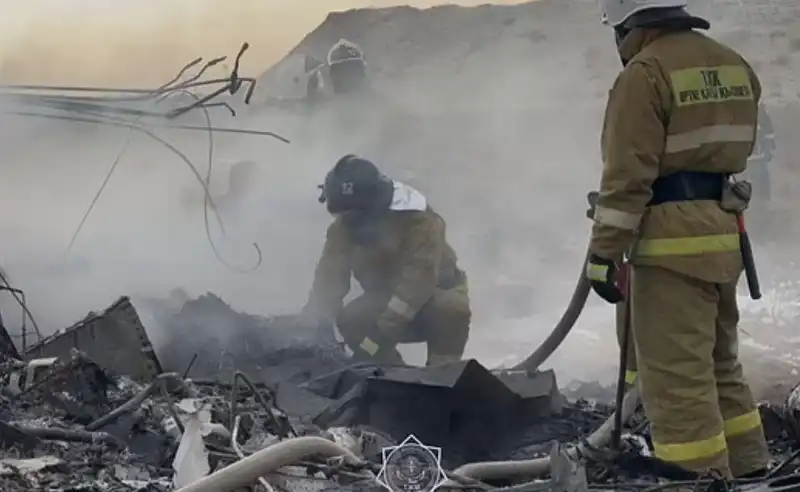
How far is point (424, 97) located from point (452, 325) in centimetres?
739

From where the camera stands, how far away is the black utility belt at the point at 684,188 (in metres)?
3.70

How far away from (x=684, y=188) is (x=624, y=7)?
65 cm

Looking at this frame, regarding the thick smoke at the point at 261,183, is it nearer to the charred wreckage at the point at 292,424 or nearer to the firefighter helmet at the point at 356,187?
the firefighter helmet at the point at 356,187

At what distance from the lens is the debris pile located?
3307 mm

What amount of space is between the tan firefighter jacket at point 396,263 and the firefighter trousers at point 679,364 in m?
2.61

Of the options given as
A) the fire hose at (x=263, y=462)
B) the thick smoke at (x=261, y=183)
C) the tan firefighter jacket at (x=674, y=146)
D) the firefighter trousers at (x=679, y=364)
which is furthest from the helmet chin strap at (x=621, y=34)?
the thick smoke at (x=261, y=183)

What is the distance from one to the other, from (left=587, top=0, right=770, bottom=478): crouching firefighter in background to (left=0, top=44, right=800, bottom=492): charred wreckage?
0.24m

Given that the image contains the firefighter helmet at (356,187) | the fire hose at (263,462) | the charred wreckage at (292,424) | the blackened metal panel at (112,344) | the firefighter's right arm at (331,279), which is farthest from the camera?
the firefighter's right arm at (331,279)

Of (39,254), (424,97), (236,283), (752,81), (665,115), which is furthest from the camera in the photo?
(424,97)

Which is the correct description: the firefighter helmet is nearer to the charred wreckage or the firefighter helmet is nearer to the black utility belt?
the charred wreckage

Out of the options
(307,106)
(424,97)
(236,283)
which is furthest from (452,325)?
(424,97)

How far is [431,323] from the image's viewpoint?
6488 millimetres

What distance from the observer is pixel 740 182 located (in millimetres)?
3805

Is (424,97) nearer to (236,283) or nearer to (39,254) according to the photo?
(236,283)
